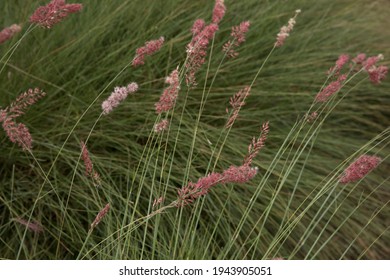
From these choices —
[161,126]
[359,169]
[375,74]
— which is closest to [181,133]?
[161,126]

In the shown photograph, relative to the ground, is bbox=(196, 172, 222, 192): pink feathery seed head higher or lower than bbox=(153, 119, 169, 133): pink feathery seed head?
lower

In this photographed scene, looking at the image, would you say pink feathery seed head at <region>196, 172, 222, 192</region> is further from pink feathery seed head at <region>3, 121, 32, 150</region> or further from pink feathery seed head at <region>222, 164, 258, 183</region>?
pink feathery seed head at <region>3, 121, 32, 150</region>

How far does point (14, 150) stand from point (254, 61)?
1.03m

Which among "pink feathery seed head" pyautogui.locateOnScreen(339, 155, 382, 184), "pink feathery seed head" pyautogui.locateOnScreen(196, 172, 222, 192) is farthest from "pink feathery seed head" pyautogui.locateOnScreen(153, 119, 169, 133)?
"pink feathery seed head" pyautogui.locateOnScreen(339, 155, 382, 184)

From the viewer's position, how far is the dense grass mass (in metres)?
2.33

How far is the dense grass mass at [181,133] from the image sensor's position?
233 cm

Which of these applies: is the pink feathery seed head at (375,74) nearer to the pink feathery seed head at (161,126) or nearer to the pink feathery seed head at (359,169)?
the pink feathery seed head at (359,169)

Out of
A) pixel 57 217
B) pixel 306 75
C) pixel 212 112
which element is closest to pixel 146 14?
pixel 212 112

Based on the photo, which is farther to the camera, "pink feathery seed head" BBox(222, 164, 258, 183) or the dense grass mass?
the dense grass mass

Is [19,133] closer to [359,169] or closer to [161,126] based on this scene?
[161,126]

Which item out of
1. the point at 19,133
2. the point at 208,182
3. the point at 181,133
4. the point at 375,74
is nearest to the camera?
the point at 208,182

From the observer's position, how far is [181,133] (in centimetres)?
249

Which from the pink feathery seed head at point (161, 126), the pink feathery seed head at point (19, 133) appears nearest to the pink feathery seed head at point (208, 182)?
the pink feathery seed head at point (161, 126)

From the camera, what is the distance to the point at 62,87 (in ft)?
8.17
